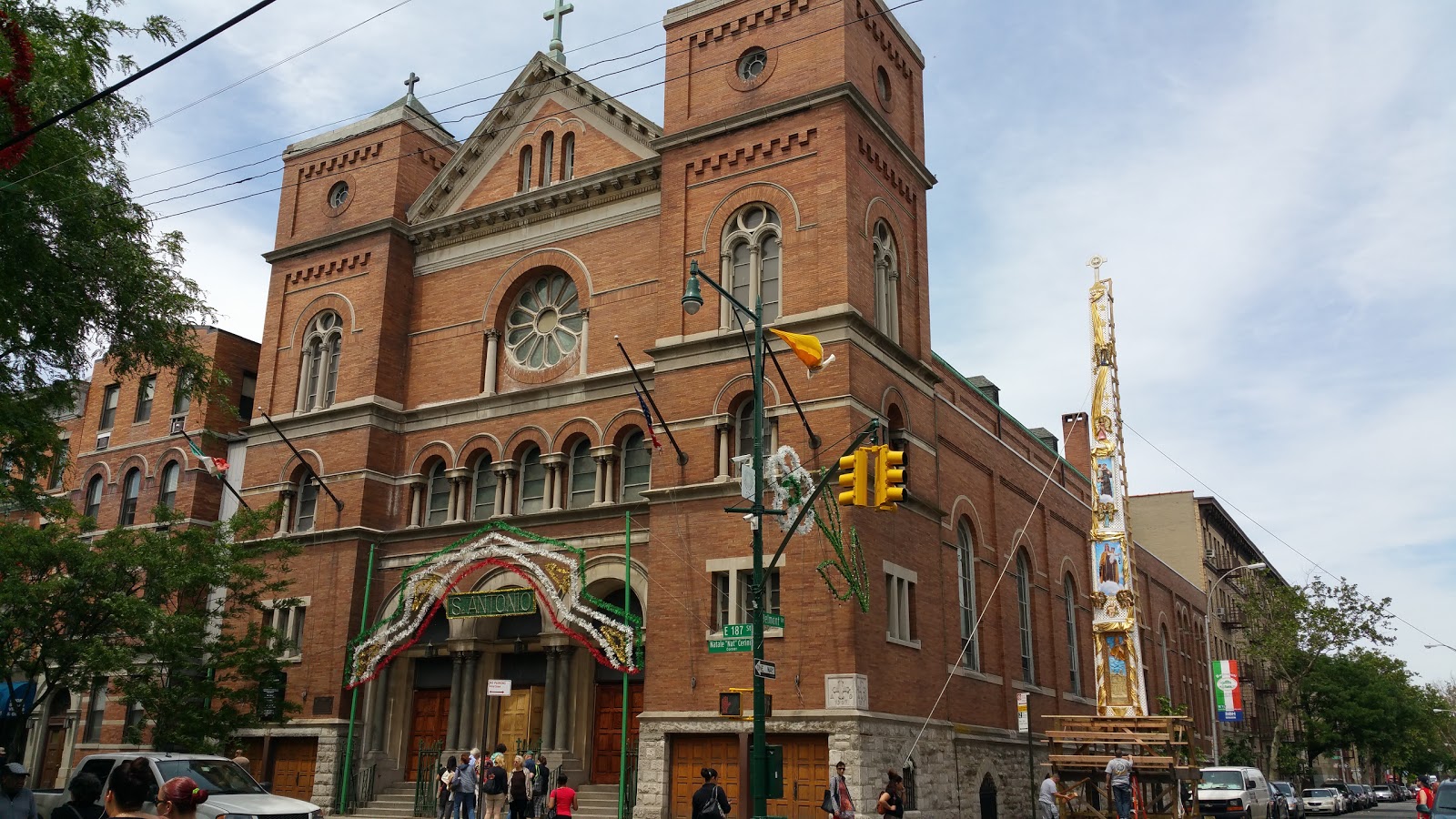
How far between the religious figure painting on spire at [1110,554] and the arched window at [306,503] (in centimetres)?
2089

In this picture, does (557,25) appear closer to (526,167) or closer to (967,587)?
(526,167)

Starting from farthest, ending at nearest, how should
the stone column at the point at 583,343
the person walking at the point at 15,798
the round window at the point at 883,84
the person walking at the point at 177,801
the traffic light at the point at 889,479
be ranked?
1. the stone column at the point at 583,343
2. the round window at the point at 883,84
3. the traffic light at the point at 889,479
4. the person walking at the point at 15,798
5. the person walking at the point at 177,801

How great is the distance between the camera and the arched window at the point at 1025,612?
118ft

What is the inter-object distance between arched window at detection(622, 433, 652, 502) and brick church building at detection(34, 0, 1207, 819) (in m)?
0.07

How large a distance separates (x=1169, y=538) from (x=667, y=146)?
51.5 m

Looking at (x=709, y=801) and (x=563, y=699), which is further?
(x=563, y=699)

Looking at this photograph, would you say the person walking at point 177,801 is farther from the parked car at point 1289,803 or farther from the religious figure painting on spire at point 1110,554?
the parked car at point 1289,803

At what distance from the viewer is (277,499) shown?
32.8 metres

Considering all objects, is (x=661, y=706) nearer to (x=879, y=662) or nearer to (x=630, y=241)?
(x=879, y=662)

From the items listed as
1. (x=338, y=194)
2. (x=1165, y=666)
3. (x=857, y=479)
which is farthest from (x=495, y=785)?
(x=1165, y=666)

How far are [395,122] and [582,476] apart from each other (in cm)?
1290

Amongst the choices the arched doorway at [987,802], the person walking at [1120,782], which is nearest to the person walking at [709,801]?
the person walking at [1120,782]

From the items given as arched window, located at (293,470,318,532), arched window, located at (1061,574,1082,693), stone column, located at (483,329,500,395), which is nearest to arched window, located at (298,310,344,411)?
arched window, located at (293,470,318,532)

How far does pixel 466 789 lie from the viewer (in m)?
23.6
